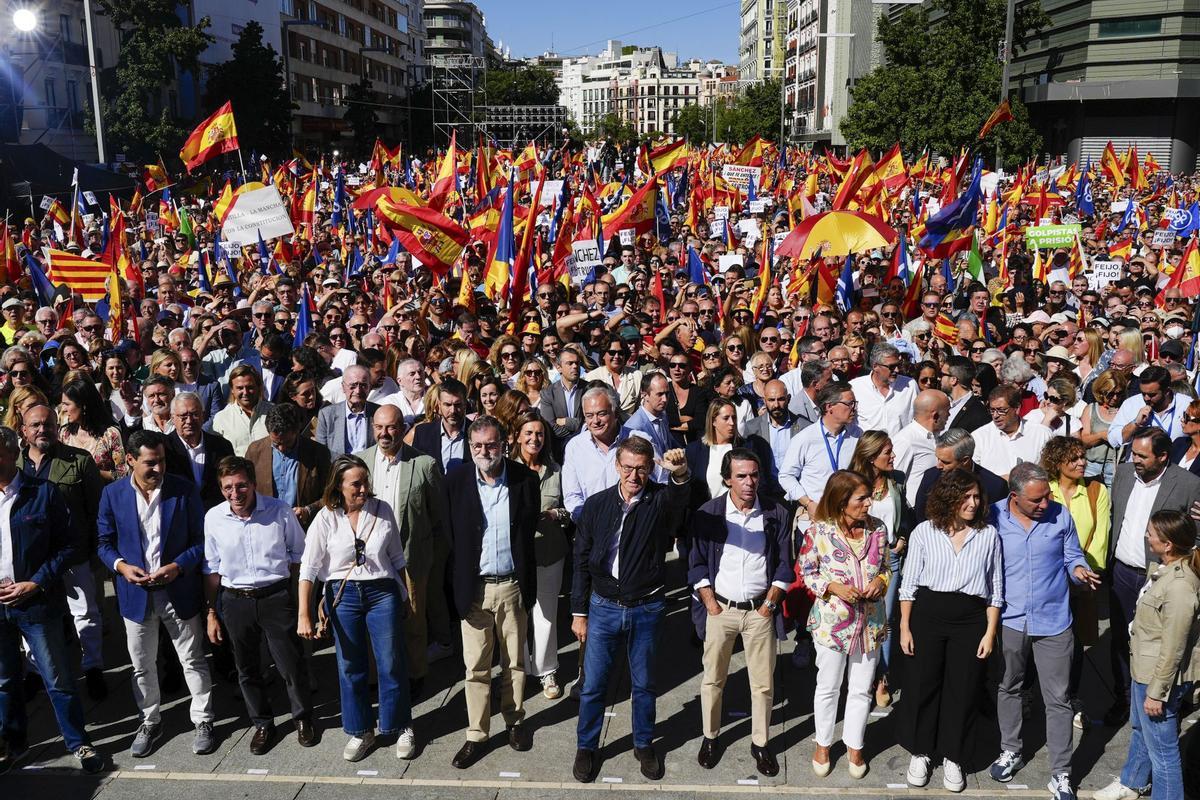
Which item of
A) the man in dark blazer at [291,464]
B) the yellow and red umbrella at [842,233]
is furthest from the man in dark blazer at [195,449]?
the yellow and red umbrella at [842,233]

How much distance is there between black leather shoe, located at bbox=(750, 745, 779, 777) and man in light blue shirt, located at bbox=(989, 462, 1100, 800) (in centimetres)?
110

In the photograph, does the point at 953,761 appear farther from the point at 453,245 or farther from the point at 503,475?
the point at 453,245

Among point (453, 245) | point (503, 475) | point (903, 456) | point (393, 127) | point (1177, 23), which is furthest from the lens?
point (393, 127)

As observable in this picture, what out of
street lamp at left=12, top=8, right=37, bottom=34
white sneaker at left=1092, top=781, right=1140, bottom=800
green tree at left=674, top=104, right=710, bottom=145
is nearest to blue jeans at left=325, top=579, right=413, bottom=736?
white sneaker at left=1092, top=781, right=1140, bottom=800

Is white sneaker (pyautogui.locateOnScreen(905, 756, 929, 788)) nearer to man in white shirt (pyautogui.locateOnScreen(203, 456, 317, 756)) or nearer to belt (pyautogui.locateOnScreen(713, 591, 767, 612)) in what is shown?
belt (pyautogui.locateOnScreen(713, 591, 767, 612))

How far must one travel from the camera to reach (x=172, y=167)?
41969mm

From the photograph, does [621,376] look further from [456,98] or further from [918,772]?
[456,98]

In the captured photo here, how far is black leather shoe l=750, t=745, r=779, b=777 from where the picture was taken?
545 cm

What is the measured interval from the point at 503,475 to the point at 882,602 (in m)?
2.07

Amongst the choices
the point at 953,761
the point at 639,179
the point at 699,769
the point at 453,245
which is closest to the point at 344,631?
the point at 699,769

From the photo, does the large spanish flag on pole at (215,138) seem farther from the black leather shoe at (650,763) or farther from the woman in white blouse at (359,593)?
the black leather shoe at (650,763)

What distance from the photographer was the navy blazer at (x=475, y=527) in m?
5.59

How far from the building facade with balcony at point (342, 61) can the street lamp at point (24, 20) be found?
17413 mm

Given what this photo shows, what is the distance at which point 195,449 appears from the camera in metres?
6.28
